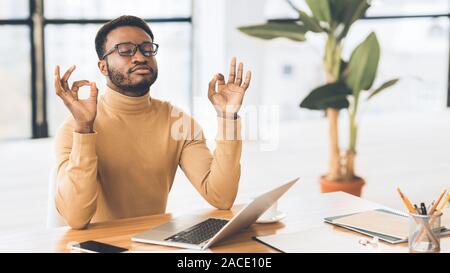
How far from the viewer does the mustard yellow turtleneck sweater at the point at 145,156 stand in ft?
6.49

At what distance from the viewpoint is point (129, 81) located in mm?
2006

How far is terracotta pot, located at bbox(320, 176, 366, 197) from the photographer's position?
3540 mm

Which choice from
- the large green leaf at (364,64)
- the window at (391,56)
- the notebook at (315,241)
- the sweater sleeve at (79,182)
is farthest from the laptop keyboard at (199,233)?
the window at (391,56)

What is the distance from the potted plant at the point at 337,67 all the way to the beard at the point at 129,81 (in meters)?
1.48

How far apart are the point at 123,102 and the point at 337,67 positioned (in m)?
1.76

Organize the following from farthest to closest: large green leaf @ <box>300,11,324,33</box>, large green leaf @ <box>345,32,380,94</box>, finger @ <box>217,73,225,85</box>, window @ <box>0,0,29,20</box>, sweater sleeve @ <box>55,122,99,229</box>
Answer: window @ <box>0,0,29,20</box> < large green leaf @ <box>300,11,324,33</box> < large green leaf @ <box>345,32,380,94</box> < finger @ <box>217,73,225,85</box> < sweater sleeve @ <box>55,122,99,229</box>

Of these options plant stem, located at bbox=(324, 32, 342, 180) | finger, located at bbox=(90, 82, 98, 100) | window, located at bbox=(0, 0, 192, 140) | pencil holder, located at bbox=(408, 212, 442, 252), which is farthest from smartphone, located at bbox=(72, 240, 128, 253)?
window, located at bbox=(0, 0, 192, 140)

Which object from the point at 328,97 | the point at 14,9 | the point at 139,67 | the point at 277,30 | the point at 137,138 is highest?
the point at 14,9

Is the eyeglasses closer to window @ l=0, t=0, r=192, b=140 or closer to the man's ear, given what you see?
the man's ear

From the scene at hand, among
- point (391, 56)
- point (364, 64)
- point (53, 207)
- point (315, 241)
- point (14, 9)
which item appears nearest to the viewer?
point (315, 241)

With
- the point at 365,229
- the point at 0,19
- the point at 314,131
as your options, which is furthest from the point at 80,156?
the point at 314,131

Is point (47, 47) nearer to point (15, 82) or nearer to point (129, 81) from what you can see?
point (15, 82)

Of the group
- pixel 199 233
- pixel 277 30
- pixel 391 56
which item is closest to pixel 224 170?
pixel 199 233

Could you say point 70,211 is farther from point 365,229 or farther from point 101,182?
point 365,229
